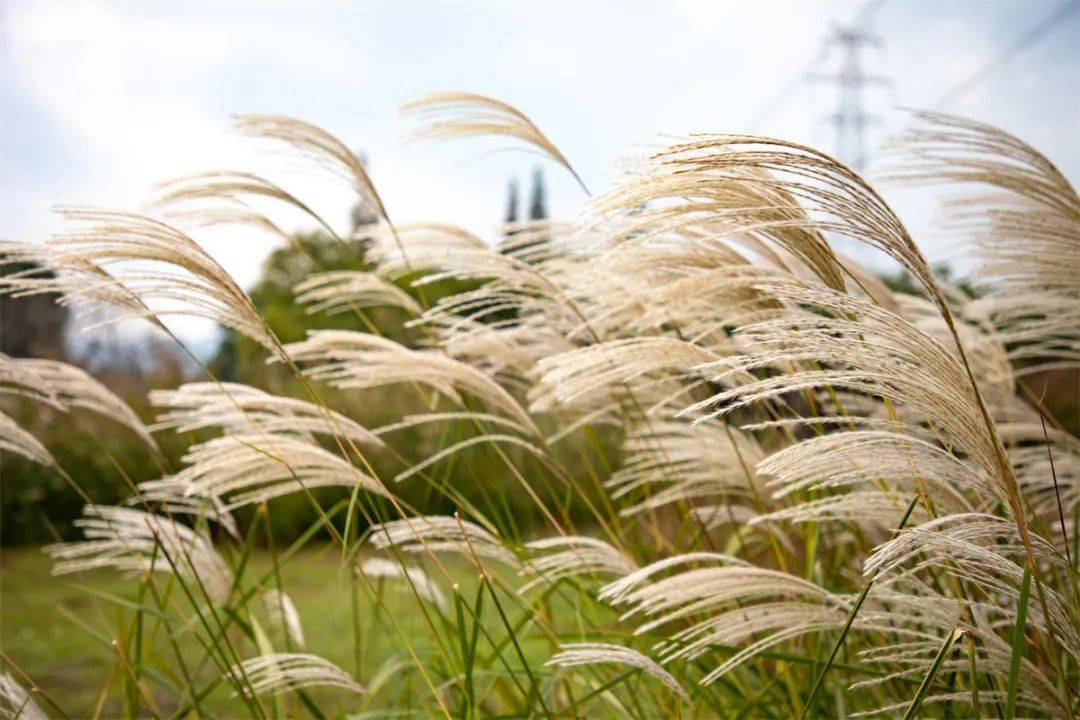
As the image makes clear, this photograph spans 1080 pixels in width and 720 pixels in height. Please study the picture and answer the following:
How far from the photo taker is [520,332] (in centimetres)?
188

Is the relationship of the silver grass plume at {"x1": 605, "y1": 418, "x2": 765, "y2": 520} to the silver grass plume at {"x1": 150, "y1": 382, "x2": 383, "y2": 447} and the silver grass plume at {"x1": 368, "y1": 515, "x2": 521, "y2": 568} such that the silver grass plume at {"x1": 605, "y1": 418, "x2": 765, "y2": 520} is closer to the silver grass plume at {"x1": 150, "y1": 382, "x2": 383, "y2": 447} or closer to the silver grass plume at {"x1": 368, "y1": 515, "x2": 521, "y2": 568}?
the silver grass plume at {"x1": 368, "y1": 515, "x2": 521, "y2": 568}

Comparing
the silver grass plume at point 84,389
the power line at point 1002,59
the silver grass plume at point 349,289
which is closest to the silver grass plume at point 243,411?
the silver grass plume at point 84,389

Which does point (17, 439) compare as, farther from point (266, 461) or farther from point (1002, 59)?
point (1002, 59)

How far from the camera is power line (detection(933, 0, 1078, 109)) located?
12094 mm

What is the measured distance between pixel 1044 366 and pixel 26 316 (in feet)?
→ 44.2

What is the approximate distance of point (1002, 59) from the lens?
15.7 metres

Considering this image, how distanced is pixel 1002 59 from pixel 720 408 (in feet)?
57.0

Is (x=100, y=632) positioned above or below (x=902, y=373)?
below

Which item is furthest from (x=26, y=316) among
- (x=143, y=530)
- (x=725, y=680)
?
(x=725, y=680)

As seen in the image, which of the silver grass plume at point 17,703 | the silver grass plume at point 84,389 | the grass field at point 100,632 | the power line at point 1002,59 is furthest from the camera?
the power line at point 1002,59

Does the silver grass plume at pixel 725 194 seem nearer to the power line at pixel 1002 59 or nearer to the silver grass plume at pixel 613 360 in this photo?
the silver grass plume at pixel 613 360

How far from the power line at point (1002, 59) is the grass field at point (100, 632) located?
30.9 ft

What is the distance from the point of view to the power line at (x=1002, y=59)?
12094mm

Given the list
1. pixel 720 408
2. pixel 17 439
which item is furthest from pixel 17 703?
pixel 720 408
